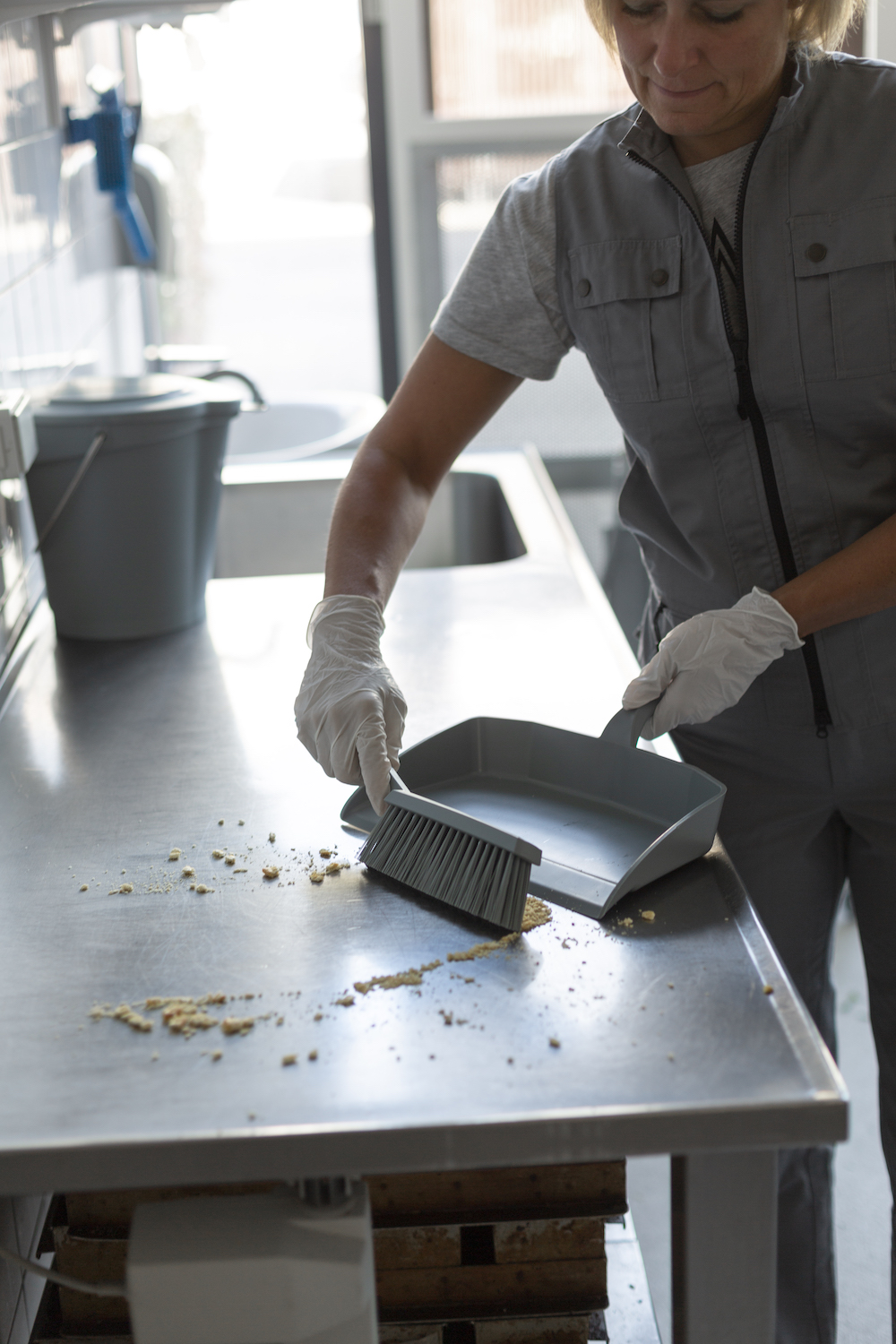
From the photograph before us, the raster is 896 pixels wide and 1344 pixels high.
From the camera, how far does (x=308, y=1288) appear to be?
71 centimetres

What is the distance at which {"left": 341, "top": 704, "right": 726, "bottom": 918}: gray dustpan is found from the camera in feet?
3.10

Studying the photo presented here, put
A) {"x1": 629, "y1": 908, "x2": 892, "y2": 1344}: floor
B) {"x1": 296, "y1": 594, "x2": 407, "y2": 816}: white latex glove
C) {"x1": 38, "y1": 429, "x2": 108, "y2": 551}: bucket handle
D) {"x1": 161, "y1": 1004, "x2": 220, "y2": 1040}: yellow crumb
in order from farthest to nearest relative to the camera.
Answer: {"x1": 629, "y1": 908, "x2": 892, "y2": 1344}: floor, {"x1": 38, "y1": 429, "x2": 108, "y2": 551}: bucket handle, {"x1": 296, "y1": 594, "x2": 407, "y2": 816}: white latex glove, {"x1": 161, "y1": 1004, "x2": 220, "y2": 1040}: yellow crumb

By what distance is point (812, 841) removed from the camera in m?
1.27

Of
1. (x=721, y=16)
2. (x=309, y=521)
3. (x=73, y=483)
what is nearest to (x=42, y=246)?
(x=73, y=483)

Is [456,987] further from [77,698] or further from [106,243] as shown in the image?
[106,243]

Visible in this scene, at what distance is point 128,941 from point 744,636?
1.95 ft

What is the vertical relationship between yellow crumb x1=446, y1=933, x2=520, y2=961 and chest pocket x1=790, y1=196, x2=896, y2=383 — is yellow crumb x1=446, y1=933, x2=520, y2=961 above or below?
below

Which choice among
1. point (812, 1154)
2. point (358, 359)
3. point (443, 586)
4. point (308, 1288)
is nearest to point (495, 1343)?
point (308, 1288)

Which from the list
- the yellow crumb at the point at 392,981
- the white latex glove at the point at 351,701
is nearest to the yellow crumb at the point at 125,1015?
the yellow crumb at the point at 392,981

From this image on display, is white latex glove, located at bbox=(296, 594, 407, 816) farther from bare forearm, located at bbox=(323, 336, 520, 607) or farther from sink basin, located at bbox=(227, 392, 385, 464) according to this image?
sink basin, located at bbox=(227, 392, 385, 464)

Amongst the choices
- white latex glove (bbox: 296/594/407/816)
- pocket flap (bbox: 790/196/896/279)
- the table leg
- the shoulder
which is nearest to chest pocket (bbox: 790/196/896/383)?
pocket flap (bbox: 790/196/896/279)

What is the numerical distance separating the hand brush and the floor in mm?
843

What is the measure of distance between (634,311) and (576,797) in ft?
1.58

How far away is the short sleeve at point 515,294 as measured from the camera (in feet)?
4.07
